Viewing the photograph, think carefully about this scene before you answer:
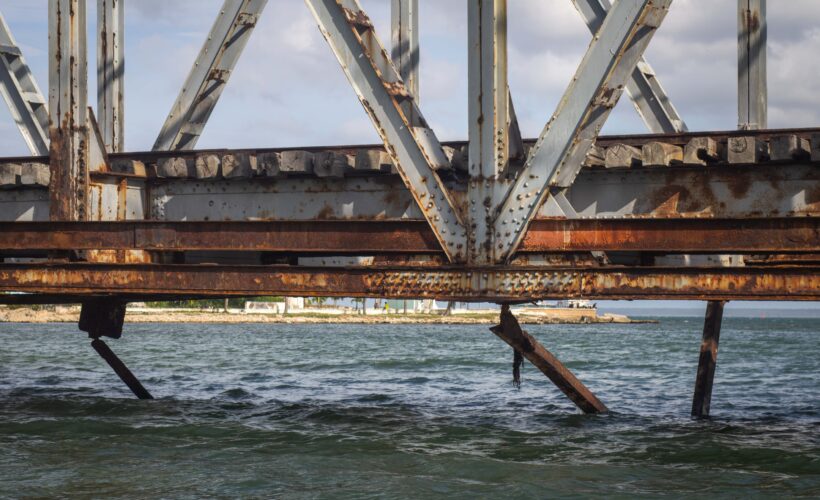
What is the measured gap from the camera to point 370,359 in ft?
141

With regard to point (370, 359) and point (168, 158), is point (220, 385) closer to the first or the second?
point (168, 158)

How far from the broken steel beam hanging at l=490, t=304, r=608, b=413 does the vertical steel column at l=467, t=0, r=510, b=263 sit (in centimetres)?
219

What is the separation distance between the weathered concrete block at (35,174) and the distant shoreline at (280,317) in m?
102

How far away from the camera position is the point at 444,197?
9.95 m

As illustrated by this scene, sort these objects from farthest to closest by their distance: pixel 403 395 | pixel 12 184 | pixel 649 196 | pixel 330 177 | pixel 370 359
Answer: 1. pixel 370 359
2. pixel 403 395
3. pixel 12 184
4. pixel 330 177
5. pixel 649 196

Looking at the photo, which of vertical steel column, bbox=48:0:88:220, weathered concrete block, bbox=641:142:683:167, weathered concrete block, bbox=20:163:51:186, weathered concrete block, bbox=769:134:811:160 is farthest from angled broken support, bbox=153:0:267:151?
weathered concrete block, bbox=769:134:811:160

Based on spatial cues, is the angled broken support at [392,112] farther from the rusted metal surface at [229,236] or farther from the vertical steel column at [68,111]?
the vertical steel column at [68,111]

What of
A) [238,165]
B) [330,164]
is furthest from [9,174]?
[330,164]

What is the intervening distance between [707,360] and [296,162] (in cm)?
784

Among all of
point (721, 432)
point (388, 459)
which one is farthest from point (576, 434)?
point (388, 459)

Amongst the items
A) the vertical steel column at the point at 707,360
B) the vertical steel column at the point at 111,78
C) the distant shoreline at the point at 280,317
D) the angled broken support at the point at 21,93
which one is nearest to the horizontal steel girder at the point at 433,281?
the angled broken support at the point at 21,93

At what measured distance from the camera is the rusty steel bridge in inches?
374

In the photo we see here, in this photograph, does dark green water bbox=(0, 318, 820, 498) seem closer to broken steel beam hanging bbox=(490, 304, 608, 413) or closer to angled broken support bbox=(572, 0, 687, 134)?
broken steel beam hanging bbox=(490, 304, 608, 413)

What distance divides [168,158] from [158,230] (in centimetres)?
154
